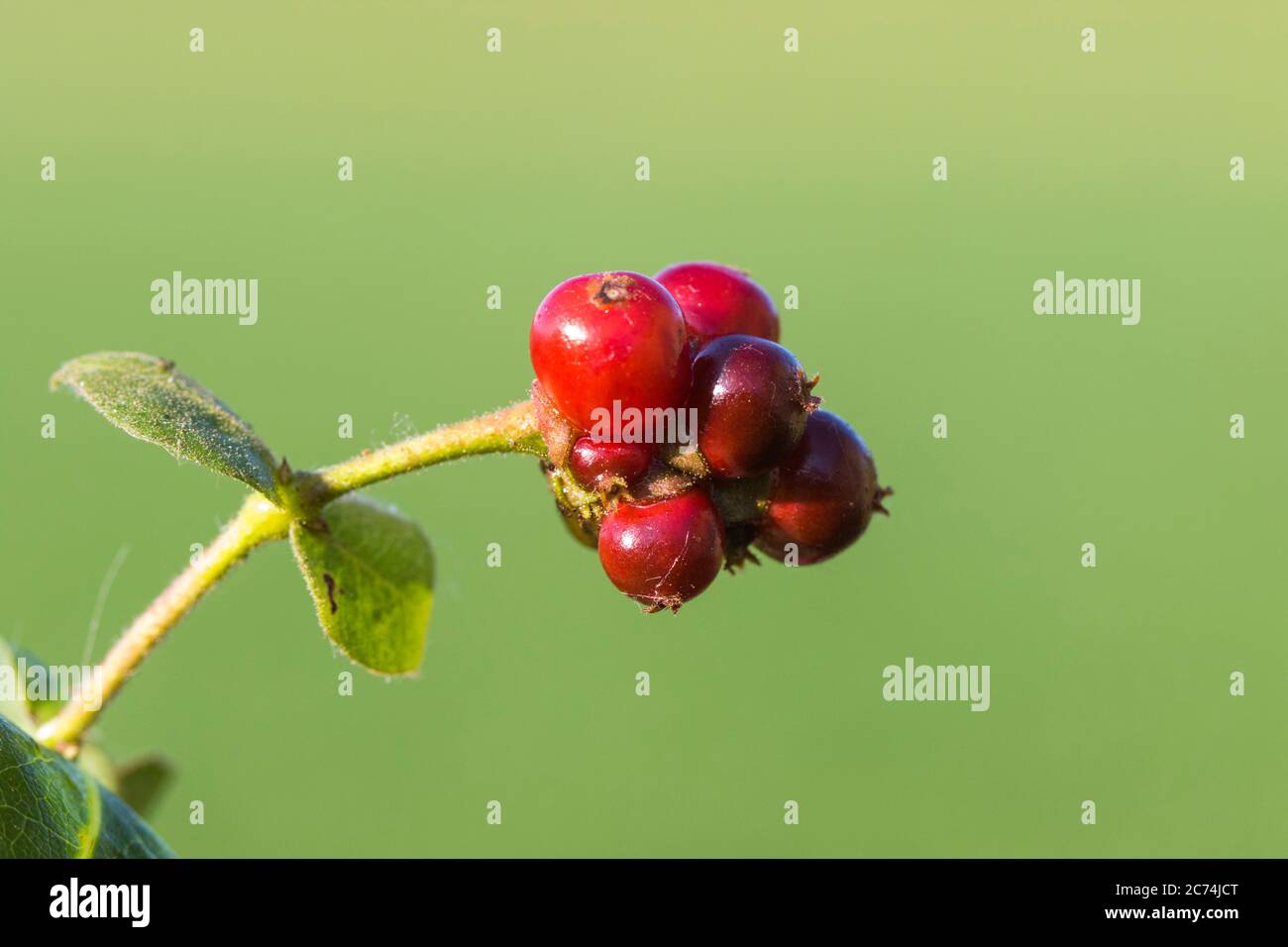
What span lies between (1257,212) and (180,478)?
23546 mm

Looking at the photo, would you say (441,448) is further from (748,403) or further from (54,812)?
(54,812)

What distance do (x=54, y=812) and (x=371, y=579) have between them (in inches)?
29.6

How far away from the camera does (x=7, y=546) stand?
639 inches

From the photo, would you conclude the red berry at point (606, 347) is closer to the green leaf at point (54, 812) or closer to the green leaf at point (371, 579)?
the green leaf at point (371, 579)

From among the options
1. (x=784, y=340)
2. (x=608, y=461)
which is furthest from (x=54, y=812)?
(x=784, y=340)

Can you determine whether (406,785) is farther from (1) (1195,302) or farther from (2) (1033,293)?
(1) (1195,302)

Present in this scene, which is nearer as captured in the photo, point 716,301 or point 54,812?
point 54,812

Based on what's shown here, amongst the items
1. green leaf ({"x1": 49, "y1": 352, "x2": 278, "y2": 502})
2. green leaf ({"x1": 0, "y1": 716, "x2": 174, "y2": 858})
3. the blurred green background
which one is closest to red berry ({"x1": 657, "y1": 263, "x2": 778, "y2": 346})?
the blurred green background

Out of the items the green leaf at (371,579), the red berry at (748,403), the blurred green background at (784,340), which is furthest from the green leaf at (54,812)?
the red berry at (748,403)

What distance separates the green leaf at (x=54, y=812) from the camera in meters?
2.39

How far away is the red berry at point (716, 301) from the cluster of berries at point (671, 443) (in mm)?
60

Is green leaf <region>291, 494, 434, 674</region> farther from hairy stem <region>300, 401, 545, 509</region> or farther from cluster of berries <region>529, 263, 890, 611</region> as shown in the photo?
cluster of berries <region>529, 263, 890, 611</region>

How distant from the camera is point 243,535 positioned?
8.71 ft

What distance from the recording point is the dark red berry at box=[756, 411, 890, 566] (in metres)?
2.69
